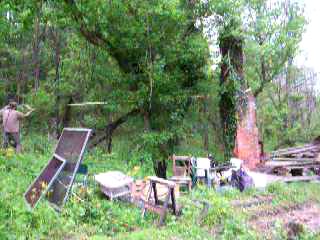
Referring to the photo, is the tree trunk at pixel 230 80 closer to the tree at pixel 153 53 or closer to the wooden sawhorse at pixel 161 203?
the tree at pixel 153 53

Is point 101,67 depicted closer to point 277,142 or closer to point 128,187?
point 128,187

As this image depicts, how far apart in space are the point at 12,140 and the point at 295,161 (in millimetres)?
9918

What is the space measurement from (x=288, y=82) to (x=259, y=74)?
10.3m

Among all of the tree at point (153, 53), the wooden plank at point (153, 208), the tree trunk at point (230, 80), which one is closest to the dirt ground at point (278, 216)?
the wooden plank at point (153, 208)

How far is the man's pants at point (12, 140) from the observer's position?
426 inches

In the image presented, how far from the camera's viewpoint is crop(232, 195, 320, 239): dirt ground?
5.68m

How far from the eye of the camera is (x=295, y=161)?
41.1 feet

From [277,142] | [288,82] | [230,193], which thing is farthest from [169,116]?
[288,82]

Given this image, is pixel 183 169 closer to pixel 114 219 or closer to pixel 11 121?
pixel 114 219

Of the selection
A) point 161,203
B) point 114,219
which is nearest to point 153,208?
point 161,203

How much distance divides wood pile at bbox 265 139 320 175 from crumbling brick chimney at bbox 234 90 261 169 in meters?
0.58

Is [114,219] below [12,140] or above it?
below

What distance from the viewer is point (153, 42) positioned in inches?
476

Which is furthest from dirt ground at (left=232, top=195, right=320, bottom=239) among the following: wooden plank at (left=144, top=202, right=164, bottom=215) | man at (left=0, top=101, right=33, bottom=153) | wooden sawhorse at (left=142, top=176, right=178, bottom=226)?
man at (left=0, top=101, right=33, bottom=153)
